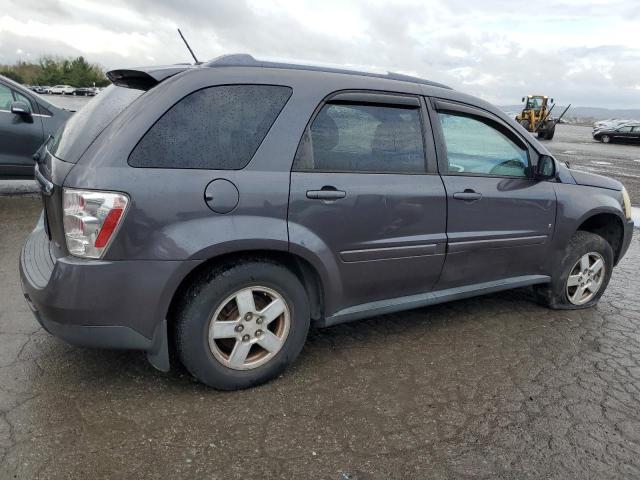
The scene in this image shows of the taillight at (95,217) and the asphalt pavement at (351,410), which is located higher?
the taillight at (95,217)

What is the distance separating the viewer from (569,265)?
4.24m

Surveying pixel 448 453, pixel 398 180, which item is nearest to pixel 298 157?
pixel 398 180

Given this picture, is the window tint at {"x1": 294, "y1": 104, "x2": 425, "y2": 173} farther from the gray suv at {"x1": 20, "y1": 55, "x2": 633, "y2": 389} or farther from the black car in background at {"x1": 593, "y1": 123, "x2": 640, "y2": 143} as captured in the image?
the black car in background at {"x1": 593, "y1": 123, "x2": 640, "y2": 143}

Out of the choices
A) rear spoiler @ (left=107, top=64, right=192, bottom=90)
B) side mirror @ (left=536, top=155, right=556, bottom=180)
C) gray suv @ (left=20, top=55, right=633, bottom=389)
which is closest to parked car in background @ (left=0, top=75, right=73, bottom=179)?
gray suv @ (left=20, top=55, right=633, bottom=389)

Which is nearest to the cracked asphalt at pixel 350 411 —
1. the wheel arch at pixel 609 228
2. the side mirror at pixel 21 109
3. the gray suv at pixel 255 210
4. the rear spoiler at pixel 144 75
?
the gray suv at pixel 255 210

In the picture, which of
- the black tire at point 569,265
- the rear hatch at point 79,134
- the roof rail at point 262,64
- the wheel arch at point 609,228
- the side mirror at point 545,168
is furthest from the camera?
the wheel arch at point 609,228

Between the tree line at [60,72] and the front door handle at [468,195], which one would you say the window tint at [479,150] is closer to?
the front door handle at [468,195]

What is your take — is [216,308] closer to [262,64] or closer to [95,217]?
[95,217]

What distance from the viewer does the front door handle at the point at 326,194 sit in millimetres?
2855

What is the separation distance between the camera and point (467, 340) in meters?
3.73

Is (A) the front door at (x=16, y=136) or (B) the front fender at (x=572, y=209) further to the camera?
(A) the front door at (x=16, y=136)

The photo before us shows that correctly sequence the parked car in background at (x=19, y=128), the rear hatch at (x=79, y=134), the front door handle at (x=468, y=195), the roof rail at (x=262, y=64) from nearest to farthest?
the rear hatch at (x=79, y=134), the roof rail at (x=262, y=64), the front door handle at (x=468, y=195), the parked car in background at (x=19, y=128)

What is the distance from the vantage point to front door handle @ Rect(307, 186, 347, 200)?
2.86 metres

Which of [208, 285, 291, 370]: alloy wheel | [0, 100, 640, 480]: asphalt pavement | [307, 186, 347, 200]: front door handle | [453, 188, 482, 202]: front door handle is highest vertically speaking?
[307, 186, 347, 200]: front door handle
